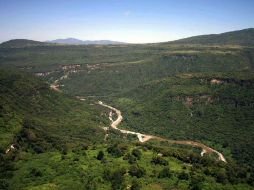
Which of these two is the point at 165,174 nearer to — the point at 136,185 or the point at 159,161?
the point at 159,161

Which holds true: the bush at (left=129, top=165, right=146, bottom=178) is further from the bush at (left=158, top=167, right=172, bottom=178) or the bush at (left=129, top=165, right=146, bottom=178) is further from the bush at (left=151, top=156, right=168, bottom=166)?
the bush at (left=151, top=156, right=168, bottom=166)

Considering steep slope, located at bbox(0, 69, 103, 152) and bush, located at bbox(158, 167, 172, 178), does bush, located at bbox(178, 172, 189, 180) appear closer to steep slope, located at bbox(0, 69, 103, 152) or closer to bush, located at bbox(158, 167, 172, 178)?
bush, located at bbox(158, 167, 172, 178)

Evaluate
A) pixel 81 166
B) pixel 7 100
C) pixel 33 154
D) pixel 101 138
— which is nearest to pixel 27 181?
pixel 81 166

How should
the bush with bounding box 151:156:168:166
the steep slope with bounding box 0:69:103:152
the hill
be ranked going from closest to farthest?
1. the hill
2. the bush with bounding box 151:156:168:166
3. the steep slope with bounding box 0:69:103:152

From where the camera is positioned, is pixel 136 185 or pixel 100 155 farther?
pixel 100 155

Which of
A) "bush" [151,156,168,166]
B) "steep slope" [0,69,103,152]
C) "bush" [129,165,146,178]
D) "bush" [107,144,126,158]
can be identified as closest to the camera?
"bush" [129,165,146,178]

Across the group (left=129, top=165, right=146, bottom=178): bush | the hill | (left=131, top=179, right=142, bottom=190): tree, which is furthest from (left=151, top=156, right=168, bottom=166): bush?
(left=131, top=179, right=142, bottom=190): tree

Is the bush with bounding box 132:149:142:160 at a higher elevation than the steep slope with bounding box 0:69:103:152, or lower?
higher

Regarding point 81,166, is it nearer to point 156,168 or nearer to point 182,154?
point 156,168

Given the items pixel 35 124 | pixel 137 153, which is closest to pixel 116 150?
pixel 137 153

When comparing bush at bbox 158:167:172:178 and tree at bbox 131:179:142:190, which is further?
bush at bbox 158:167:172:178

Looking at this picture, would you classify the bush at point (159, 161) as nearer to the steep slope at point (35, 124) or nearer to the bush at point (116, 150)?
the bush at point (116, 150)
